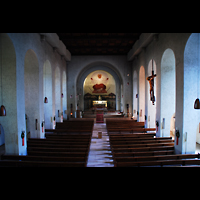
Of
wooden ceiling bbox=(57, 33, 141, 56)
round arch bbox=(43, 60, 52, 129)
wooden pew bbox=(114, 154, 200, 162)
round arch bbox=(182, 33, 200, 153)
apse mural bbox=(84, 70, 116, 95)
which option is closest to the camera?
wooden pew bbox=(114, 154, 200, 162)

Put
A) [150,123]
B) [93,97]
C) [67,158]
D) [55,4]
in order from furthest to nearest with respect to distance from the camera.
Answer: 1. [93,97]
2. [150,123]
3. [67,158]
4. [55,4]

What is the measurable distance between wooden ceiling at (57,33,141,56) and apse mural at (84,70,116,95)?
33.6 feet

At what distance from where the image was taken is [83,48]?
1384 centimetres

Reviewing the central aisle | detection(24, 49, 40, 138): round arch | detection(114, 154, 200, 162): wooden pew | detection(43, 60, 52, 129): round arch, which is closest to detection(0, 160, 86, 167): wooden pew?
the central aisle

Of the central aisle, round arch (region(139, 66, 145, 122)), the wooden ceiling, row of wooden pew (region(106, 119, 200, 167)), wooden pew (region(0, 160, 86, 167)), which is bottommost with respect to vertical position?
the central aisle

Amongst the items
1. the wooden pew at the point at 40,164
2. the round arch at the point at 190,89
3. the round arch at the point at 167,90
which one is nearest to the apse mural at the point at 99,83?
the round arch at the point at 167,90

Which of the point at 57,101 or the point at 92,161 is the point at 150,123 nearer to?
the point at 92,161

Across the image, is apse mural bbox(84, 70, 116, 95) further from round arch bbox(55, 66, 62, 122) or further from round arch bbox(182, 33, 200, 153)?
round arch bbox(182, 33, 200, 153)

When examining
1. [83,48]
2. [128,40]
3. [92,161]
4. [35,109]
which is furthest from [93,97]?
[92,161]

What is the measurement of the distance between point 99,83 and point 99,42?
45.5ft

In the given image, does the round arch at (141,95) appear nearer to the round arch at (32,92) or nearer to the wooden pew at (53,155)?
the wooden pew at (53,155)

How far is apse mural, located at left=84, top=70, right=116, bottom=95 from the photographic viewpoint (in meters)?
25.6

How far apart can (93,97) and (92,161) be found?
785 inches

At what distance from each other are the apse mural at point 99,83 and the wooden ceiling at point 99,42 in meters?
10.2
